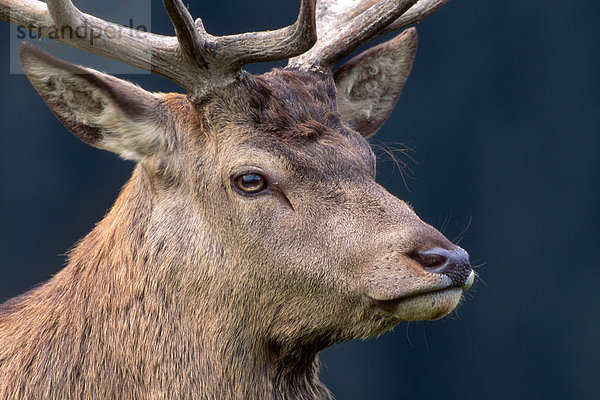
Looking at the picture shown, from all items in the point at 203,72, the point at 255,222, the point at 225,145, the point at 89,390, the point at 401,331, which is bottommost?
the point at 401,331

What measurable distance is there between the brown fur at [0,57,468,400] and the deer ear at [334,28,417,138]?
1.96ft

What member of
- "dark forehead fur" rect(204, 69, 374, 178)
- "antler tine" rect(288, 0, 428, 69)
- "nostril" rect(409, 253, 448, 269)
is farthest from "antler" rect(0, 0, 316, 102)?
"nostril" rect(409, 253, 448, 269)

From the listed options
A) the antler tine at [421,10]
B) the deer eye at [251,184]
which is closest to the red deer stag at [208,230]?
the deer eye at [251,184]

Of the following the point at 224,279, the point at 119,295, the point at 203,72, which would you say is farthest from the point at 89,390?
the point at 203,72

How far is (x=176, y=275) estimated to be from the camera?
315cm

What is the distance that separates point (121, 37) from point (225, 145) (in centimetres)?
62

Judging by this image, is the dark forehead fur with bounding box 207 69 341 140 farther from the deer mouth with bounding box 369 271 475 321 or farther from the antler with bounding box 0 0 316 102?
the deer mouth with bounding box 369 271 475 321

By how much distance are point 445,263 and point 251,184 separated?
0.82m

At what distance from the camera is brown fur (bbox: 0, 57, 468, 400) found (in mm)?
2971

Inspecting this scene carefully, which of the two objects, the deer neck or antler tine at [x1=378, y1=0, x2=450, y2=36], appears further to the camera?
antler tine at [x1=378, y1=0, x2=450, y2=36]

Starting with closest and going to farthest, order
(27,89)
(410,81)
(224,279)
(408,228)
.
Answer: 1. (408,228)
2. (224,279)
3. (27,89)
4. (410,81)

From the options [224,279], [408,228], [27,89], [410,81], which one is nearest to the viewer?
[408,228]

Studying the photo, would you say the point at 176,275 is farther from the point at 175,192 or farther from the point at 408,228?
the point at 408,228

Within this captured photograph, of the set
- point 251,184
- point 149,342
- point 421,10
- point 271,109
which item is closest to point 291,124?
point 271,109
